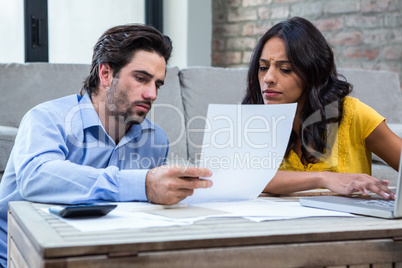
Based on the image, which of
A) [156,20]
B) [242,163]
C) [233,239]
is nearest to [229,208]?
[242,163]

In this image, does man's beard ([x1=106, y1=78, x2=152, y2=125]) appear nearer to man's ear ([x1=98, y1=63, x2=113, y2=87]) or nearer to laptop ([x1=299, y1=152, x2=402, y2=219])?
man's ear ([x1=98, y1=63, x2=113, y2=87])

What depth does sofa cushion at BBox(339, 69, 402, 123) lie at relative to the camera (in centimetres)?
277

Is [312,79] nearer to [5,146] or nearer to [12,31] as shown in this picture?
[5,146]

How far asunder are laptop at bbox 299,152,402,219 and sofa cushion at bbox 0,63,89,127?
1606mm

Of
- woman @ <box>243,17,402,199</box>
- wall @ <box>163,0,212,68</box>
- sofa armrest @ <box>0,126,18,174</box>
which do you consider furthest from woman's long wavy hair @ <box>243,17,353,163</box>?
wall @ <box>163,0,212,68</box>

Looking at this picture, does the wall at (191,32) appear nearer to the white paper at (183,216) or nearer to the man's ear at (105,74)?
the man's ear at (105,74)

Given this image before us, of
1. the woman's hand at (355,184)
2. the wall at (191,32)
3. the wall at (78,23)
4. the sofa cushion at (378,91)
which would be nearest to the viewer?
the woman's hand at (355,184)

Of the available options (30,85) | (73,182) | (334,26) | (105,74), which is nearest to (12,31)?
(30,85)

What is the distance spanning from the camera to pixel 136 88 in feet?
4.63

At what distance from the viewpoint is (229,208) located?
951 millimetres

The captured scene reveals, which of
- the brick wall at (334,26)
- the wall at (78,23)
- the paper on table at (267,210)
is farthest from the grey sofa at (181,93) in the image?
the wall at (78,23)

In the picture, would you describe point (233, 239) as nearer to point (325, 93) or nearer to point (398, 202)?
point (398, 202)

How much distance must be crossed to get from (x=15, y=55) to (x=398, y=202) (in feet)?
11.0

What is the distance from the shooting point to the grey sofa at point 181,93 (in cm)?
230
